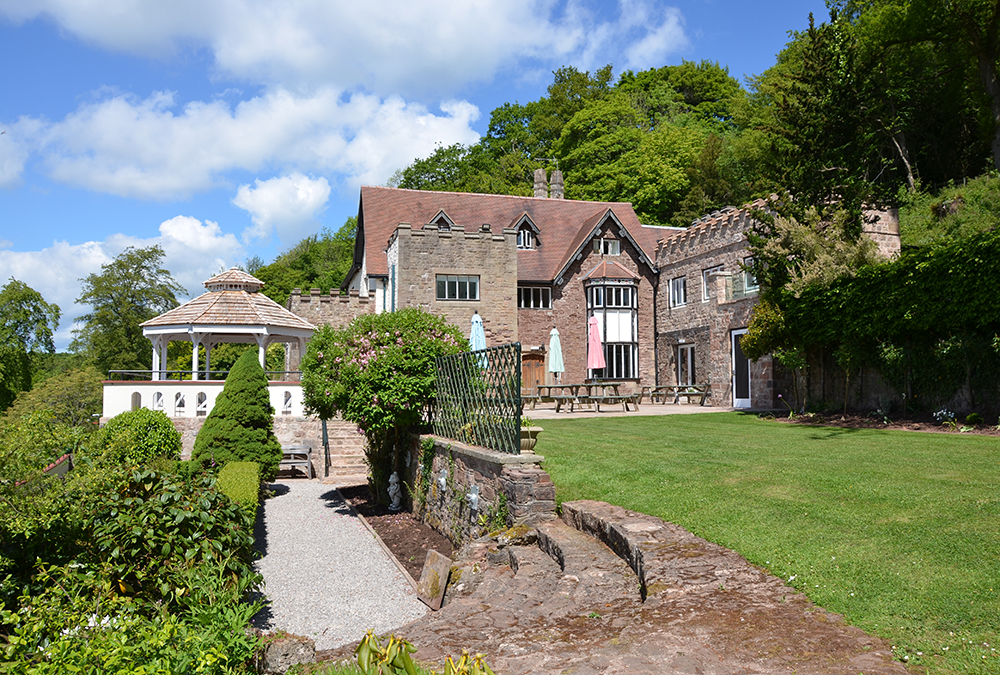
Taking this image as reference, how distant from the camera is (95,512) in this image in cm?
624

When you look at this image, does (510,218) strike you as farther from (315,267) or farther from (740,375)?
(315,267)

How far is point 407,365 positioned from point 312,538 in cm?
373

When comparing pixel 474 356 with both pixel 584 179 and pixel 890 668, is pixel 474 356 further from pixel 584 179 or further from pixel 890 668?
pixel 584 179

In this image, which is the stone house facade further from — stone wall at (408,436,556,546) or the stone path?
the stone path

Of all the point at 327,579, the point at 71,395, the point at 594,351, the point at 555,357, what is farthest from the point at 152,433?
the point at 594,351

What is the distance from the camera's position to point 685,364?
30.6 metres

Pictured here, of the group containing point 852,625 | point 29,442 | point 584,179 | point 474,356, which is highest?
point 584,179

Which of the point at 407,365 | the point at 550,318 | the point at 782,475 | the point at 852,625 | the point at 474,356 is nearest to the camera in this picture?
the point at 852,625

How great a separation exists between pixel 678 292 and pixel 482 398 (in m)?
22.8

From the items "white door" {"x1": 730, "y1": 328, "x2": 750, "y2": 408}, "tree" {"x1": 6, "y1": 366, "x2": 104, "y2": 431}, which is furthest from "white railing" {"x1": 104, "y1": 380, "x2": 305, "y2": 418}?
"white door" {"x1": 730, "y1": 328, "x2": 750, "y2": 408}

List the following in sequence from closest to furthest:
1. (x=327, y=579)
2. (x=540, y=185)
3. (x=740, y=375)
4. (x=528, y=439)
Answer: (x=528, y=439) → (x=327, y=579) → (x=740, y=375) → (x=540, y=185)

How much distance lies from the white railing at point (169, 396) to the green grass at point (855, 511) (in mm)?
13214

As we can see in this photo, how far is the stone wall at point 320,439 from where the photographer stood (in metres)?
21.2

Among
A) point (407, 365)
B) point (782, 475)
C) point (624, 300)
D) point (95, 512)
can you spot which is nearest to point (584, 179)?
point (624, 300)
